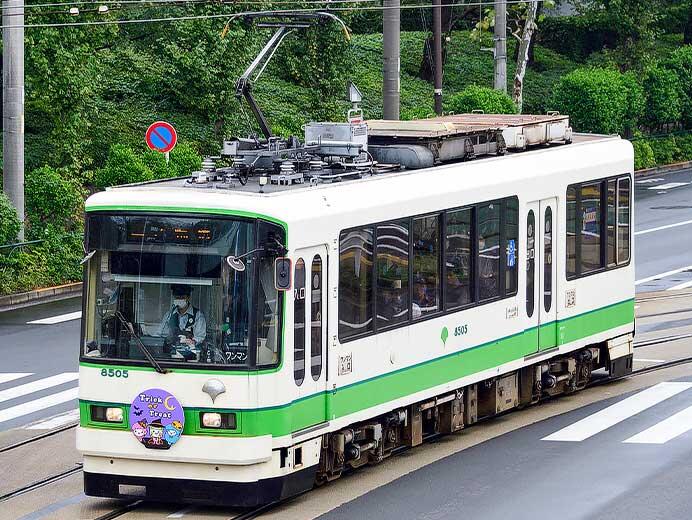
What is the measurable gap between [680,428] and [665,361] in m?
4.70

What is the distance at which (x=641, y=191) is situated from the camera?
45.0 m

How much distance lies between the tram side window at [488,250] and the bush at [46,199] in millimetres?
14593

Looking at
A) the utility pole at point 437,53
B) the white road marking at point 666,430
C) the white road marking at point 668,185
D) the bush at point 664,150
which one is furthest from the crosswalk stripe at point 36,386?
the bush at point 664,150

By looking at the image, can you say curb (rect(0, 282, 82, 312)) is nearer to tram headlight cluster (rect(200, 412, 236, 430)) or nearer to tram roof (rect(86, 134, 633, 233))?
tram roof (rect(86, 134, 633, 233))

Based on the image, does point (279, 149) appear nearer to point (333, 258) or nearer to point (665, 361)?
point (333, 258)

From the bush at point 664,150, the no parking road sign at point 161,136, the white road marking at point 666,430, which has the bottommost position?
the white road marking at point 666,430

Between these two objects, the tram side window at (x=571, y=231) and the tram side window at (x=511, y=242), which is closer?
the tram side window at (x=511, y=242)

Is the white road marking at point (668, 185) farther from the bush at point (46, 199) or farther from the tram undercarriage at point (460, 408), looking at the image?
the tram undercarriage at point (460, 408)

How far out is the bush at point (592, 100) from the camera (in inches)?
1890

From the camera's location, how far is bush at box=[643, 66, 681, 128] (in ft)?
170

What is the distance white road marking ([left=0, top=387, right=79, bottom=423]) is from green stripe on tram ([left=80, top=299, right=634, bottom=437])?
549 centimetres

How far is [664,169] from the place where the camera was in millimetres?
50469

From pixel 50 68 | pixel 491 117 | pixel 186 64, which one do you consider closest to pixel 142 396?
pixel 491 117

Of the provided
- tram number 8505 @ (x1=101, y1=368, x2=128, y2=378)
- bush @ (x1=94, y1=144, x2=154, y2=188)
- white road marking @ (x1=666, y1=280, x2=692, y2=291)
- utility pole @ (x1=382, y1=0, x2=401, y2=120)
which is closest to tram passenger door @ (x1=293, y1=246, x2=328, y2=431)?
tram number 8505 @ (x1=101, y1=368, x2=128, y2=378)
